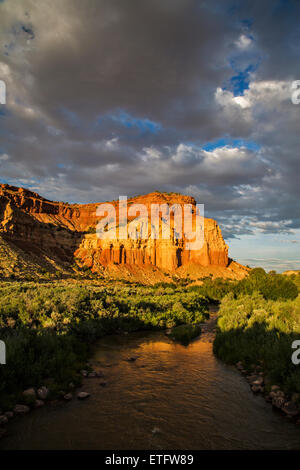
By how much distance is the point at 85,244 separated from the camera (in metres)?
78.3

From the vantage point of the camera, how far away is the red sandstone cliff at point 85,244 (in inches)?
2464

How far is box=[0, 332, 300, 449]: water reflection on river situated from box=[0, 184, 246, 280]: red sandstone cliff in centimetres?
5509

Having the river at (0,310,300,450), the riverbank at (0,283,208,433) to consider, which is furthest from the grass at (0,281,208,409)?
the river at (0,310,300,450)

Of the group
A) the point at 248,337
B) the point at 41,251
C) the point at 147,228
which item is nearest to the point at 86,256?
the point at 41,251

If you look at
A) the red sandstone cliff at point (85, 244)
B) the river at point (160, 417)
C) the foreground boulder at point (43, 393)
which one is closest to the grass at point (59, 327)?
the foreground boulder at point (43, 393)

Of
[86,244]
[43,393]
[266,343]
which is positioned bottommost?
[43,393]

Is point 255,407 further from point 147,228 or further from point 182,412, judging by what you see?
point 147,228

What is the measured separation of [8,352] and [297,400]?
10.5 metres

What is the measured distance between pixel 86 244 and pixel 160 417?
2882 inches

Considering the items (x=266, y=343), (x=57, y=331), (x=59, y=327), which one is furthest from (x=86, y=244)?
(x=266, y=343)

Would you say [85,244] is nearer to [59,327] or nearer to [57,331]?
[59,327]

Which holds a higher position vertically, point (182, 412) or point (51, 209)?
point (51, 209)

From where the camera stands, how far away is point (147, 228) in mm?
82062

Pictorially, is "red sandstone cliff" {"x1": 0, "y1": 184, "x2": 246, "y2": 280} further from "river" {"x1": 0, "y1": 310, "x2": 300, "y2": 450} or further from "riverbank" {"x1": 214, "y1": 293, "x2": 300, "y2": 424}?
"river" {"x1": 0, "y1": 310, "x2": 300, "y2": 450}
